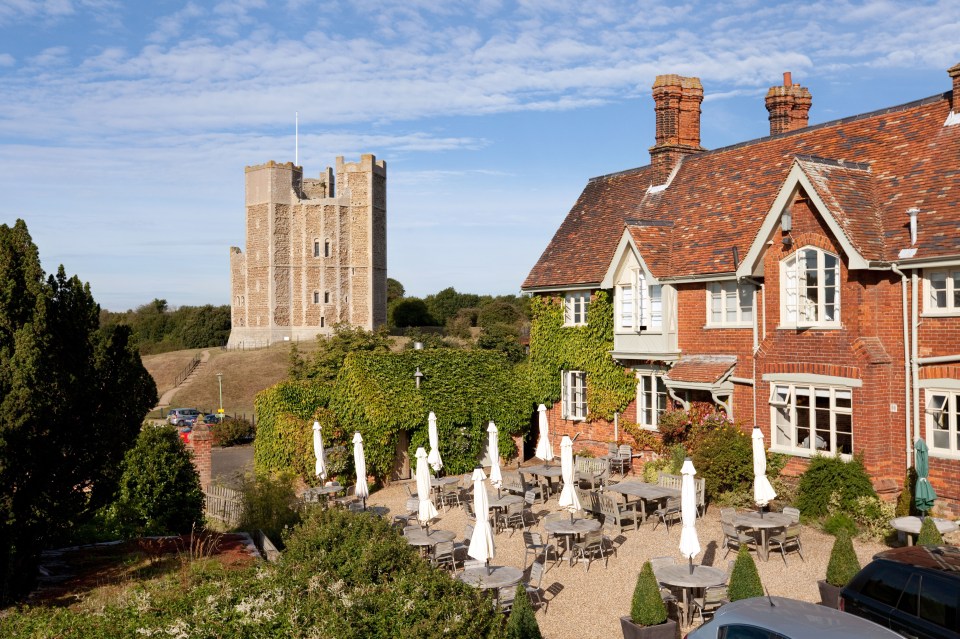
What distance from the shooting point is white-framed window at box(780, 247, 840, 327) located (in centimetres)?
1839

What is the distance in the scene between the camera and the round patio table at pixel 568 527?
588 inches

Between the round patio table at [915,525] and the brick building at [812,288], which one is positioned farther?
the brick building at [812,288]

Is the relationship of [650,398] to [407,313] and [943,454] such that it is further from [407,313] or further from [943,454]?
[407,313]

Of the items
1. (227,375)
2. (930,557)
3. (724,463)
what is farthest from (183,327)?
(930,557)

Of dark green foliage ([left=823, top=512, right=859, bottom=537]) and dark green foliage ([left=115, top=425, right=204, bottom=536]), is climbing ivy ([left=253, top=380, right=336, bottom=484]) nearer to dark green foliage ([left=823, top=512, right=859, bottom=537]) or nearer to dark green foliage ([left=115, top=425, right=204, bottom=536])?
dark green foliage ([left=115, top=425, right=204, bottom=536])

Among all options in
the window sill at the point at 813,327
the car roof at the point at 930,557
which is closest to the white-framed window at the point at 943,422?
the window sill at the point at 813,327

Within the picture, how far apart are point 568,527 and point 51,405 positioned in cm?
894

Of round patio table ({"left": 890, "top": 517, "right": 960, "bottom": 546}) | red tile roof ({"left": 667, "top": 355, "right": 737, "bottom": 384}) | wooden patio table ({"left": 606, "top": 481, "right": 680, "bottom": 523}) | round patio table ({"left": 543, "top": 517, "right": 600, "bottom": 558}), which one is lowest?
round patio table ({"left": 543, "top": 517, "right": 600, "bottom": 558})

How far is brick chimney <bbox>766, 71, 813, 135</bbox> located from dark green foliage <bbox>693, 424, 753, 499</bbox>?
12.6 m

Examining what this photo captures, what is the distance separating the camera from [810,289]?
62.4 ft

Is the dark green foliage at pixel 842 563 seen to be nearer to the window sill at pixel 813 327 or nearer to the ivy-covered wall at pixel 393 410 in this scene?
the window sill at pixel 813 327

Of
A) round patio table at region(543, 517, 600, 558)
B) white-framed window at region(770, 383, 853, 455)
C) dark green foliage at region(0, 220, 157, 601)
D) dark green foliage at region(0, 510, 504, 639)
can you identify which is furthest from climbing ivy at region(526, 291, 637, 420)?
dark green foliage at region(0, 220, 157, 601)

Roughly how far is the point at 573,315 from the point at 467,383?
4223 millimetres

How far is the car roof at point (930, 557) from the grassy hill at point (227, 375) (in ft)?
180
